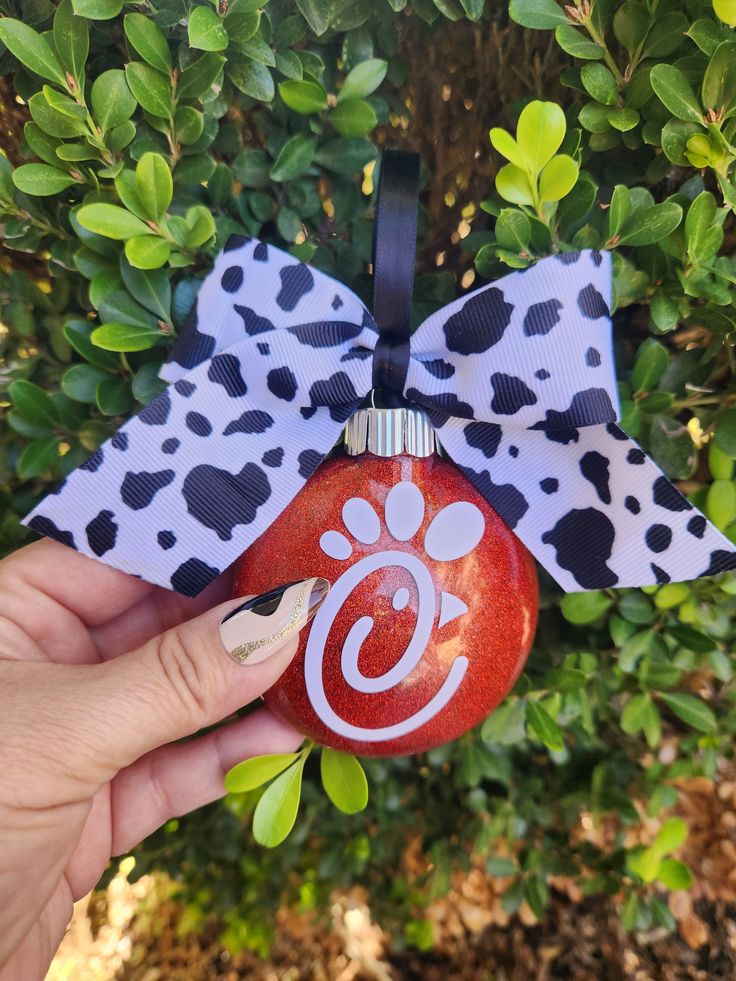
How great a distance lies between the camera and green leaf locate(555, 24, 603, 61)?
0.72 metres

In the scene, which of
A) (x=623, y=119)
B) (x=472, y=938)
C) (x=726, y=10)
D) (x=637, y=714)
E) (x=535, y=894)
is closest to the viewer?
(x=726, y=10)

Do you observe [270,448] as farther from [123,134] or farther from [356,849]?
[356,849]

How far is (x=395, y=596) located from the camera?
0.72 meters

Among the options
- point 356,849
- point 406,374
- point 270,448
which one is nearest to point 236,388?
point 270,448

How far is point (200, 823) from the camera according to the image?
129 cm

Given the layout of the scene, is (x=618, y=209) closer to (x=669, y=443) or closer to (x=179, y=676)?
(x=669, y=443)

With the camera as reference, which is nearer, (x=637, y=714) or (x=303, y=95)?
(x=303, y=95)

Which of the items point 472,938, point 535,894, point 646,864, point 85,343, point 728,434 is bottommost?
point 472,938

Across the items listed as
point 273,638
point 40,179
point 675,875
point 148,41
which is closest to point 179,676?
point 273,638

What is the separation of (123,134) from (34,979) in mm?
1006

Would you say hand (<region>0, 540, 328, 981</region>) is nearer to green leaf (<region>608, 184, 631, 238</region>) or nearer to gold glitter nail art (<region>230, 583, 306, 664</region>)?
gold glitter nail art (<region>230, 583, 306, 664</region>)

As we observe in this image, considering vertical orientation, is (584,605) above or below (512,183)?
below

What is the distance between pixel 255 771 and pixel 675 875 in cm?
63

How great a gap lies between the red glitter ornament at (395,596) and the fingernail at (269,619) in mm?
20
